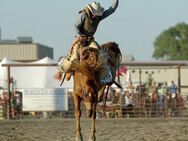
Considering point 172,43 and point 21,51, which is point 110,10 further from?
point 172,43

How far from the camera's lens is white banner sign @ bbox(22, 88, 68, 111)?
25.0m

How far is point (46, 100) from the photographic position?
82.1 ft

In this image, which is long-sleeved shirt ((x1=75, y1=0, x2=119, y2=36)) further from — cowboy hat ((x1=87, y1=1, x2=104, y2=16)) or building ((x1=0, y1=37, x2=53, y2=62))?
building ((x1=0, y1=37, x2=53, y2=62))

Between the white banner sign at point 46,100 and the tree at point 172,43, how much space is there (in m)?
82.2

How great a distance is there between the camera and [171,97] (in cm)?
2522

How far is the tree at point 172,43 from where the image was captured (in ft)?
352

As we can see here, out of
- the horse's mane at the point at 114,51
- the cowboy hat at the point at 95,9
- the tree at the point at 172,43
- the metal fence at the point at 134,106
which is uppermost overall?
the tree at the point at 172,43

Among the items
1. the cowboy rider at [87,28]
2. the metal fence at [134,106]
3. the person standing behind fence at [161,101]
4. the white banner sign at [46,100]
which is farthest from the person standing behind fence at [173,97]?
the cowboy rider at [87,28]

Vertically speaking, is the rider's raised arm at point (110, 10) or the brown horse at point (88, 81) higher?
the rider's raised arm at point (110, 10)

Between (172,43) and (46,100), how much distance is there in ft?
285

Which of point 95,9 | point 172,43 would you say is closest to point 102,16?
point 95,9

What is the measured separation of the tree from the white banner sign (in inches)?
3236

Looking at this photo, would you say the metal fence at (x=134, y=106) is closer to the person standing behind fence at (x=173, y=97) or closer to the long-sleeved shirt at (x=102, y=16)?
the person standing behind fence at (x=173, y=97)

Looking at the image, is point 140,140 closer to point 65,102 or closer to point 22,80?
point 65,102
